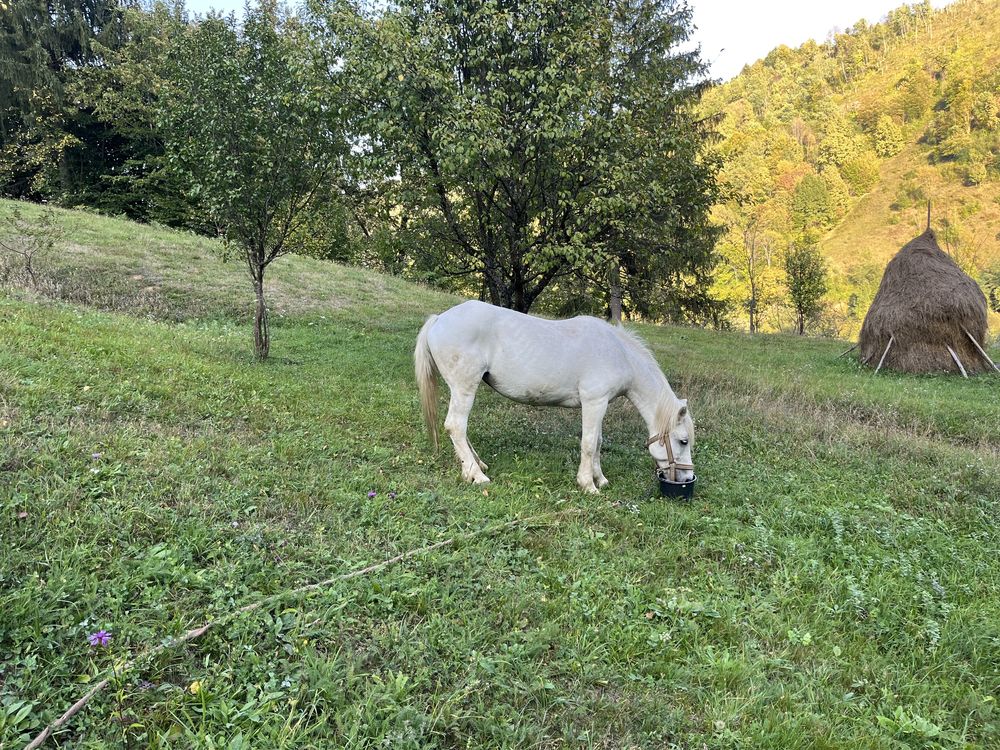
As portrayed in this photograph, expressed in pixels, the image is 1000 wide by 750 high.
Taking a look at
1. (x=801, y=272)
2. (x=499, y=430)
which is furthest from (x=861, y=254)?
(x=499, y=430)

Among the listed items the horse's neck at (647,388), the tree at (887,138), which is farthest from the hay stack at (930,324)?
the tree at (887,138)

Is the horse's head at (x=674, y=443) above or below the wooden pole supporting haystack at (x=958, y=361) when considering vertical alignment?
below

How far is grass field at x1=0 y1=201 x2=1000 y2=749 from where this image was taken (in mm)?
2508

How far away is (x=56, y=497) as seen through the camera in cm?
357

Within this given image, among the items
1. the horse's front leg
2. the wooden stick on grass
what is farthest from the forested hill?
the wooden stick on grass

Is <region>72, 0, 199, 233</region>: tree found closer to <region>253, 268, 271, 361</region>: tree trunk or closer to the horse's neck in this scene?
<region>253, 268, 271, 361</region>: tree trunk

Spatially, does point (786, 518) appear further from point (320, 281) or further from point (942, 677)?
point (320, 281)

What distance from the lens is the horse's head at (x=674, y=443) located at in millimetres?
5352

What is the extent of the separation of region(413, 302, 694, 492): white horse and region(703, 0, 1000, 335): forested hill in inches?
1874

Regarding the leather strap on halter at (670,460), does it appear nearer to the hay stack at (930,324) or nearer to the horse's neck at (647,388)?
the horse's neck at (647,388)

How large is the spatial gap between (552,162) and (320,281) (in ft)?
42.4

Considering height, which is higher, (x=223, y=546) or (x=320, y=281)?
(x=320, y=281)

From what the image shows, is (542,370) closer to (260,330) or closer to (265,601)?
(265,601)

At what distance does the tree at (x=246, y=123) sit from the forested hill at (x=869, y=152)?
4625 cm
